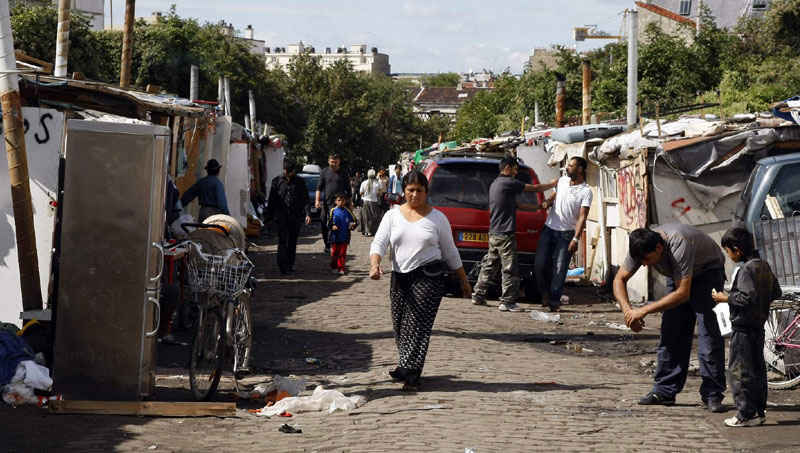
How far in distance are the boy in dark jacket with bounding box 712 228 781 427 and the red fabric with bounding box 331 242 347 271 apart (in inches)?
437

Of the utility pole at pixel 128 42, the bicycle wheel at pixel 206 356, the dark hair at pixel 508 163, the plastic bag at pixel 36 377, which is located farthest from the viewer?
the utility pole at pixel 128 42

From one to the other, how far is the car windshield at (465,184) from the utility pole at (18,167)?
6.93m

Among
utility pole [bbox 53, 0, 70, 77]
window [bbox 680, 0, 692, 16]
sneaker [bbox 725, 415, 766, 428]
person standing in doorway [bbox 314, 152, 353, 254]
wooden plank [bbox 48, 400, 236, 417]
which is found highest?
window [bbox 680, 0, 692, 16]

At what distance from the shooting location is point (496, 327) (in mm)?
12758

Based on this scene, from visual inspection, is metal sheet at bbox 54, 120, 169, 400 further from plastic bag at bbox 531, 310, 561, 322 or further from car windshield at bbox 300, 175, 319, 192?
car windshield at bbox 300, 175, 319, 192

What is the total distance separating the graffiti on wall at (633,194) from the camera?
14.4m

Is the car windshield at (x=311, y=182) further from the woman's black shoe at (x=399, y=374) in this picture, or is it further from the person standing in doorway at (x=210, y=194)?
the woman's black shoe at (x=399, y=374)

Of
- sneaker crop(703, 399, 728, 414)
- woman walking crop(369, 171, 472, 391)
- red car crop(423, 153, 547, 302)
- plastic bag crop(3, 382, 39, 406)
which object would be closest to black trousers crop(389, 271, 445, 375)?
woman walking crop(369, 171, 472, 391)

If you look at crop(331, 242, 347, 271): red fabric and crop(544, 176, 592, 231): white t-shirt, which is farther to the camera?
crop(331, 242, 347, 271): red fabric

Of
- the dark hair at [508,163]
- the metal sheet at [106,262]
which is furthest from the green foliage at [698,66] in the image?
the metal sheet at [106,262]

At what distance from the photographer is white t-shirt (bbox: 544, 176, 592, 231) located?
1408cm

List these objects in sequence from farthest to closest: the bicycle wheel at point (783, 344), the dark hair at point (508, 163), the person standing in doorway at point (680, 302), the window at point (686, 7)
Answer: the window at point (686, 7), the dark hair at point (508, 163), the bicycle wheel at point (783, 344), the person standing in doorway at point (680, 302)

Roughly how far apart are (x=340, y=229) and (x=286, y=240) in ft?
3.16

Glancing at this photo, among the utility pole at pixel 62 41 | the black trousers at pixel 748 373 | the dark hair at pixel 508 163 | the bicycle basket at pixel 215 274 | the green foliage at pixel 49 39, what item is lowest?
the black trousers at pixel 748 373
